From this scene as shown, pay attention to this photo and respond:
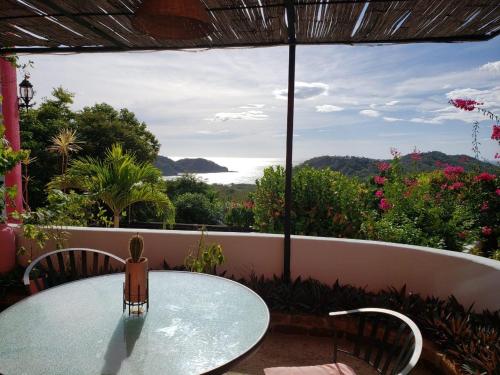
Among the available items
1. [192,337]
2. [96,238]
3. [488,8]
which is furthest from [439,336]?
[96,238]

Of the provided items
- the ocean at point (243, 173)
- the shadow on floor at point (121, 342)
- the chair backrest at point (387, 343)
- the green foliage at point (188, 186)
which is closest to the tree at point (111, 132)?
the ocean at point (243, 173)

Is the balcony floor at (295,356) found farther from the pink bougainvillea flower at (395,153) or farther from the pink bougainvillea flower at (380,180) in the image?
the pink bougainvillea flower at (395,153)

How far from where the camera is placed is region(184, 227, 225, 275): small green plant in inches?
125

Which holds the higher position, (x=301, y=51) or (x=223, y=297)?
(x=301, y=51)

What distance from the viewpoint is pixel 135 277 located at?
Result: 1730mm

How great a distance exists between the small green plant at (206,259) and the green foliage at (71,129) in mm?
8692

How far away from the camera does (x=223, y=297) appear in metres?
1.97

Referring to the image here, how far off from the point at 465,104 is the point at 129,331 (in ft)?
15.4

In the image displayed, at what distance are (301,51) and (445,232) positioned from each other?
2.66 m

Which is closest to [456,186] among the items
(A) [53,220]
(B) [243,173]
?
(B) [243,173]

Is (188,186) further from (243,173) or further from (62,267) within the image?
(62,267)

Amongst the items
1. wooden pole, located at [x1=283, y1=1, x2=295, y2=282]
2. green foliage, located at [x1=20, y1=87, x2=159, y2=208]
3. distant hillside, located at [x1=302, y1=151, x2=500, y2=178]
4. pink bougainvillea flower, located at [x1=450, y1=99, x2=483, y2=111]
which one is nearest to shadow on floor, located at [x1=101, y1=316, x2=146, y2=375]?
wooden pole, located at [x1=283, y1=1, x2=295, y2=282]

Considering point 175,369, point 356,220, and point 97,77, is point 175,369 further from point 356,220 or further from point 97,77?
point 97,77

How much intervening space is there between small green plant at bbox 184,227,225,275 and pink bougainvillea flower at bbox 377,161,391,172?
3205 mm
